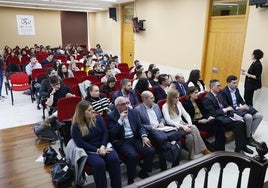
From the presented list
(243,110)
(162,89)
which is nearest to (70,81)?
(162,89)

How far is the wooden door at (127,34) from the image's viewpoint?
10.0 m

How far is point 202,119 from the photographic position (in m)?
3.56

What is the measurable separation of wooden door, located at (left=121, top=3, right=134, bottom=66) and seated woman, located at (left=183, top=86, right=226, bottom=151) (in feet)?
22.6

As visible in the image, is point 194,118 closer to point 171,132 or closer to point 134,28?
point 171,132

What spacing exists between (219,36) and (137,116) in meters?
4.20

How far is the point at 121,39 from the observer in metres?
10.7

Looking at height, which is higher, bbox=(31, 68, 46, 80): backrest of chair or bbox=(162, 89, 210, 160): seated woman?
bbox=(31, 68, 46, 80): backrest of chair

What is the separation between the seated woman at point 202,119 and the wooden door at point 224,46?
101 inches

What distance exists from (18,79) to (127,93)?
12.4ft

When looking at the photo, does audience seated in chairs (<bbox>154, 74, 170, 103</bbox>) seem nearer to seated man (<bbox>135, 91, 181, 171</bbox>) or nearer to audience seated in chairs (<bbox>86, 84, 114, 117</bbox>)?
seated man (<bbox>135, 91, 181, 171</bbox>)

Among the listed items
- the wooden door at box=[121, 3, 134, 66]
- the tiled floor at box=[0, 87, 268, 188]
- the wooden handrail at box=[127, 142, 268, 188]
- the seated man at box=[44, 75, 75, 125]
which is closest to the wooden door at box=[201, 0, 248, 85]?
the tiled floor at box=[0, 87, 268, 188]

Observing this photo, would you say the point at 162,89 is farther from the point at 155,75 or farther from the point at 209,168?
the point at 209,168

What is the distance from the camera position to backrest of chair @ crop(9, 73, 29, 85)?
594 centimetres

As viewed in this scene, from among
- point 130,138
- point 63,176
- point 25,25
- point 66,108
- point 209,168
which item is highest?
point 25,25
